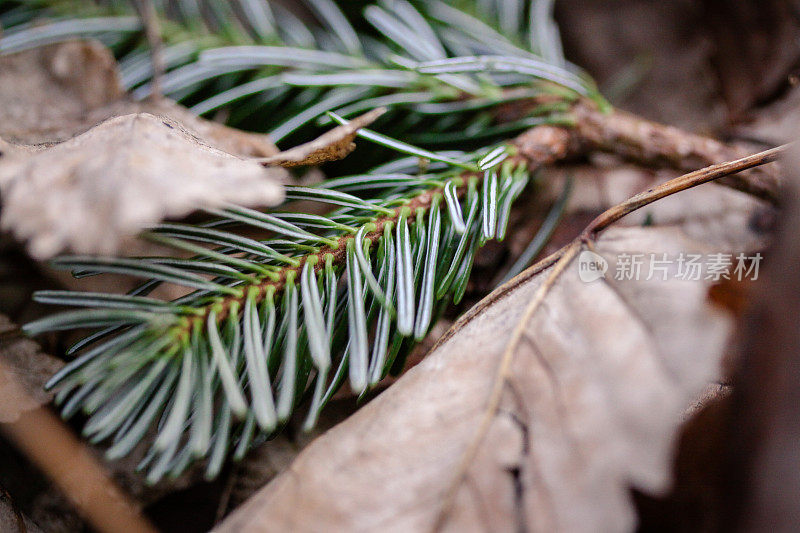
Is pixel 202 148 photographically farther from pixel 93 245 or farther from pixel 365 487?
pixel 365 487

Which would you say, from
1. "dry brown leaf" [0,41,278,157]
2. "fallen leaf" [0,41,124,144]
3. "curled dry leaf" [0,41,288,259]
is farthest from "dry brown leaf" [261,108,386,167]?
"fallen leaf" [0,41,124,144]

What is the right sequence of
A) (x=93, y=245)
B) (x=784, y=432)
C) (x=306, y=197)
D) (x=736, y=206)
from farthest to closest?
(x=736, y=206), (x=306, y=197), (x=784, y=432), (x=93, y=245)

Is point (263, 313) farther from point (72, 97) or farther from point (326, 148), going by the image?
point (72, 97)

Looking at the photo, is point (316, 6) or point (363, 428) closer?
point (363, 428)

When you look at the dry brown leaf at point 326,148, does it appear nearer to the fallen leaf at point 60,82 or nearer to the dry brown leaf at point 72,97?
the dry brown leaf at point 72,97

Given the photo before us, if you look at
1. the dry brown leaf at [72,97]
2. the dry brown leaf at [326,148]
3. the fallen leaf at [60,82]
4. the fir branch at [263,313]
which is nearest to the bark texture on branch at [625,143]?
the fir branch at [263,313]

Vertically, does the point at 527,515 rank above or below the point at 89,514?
above

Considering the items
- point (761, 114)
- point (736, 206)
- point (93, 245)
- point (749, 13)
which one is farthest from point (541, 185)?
point (93, 245)

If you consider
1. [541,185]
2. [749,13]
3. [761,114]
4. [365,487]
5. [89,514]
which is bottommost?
[89,514]
